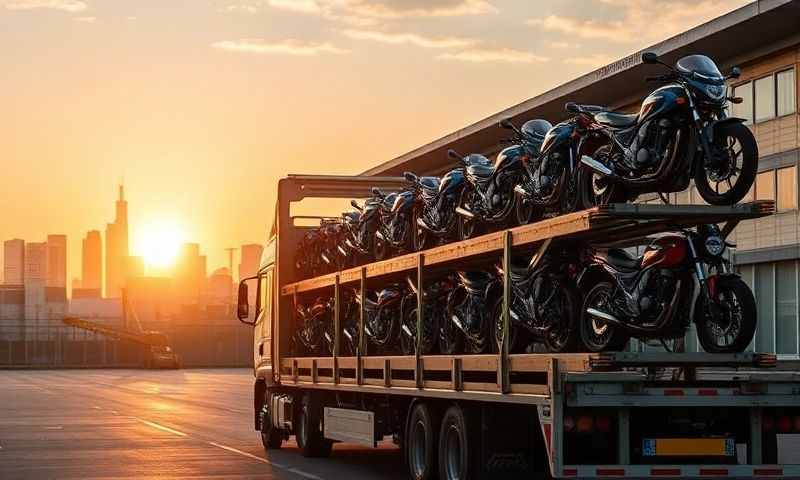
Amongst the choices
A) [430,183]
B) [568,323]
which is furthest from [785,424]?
[430,183]

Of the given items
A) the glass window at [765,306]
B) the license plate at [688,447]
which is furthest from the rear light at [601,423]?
the glass window at [765,306]

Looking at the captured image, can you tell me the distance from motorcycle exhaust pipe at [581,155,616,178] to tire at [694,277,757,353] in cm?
121

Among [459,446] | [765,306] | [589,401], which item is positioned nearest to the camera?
[589,401]

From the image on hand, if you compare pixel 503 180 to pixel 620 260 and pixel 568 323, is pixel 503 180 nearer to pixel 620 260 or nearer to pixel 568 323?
pixel 568 323

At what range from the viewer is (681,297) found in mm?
11750

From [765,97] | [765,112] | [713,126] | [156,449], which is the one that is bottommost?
[156,449]

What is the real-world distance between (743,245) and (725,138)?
113ft

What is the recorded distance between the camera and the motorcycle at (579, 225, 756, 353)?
11.7 m

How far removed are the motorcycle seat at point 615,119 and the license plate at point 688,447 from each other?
2464mm

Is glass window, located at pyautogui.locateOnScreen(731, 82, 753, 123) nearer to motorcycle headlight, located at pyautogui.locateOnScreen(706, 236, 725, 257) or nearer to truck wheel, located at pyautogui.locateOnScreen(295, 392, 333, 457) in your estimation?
truck wheel, located at pyautogui.locateOnScreen(295, 392, 333, 457)

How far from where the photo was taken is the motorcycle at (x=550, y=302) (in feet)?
41.4

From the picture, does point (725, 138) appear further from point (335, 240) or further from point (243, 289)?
point (243, 289)

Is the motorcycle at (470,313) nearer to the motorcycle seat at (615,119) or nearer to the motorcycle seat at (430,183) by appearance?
the motorcycle seat at (430,183)

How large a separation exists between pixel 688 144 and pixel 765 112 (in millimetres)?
32759
